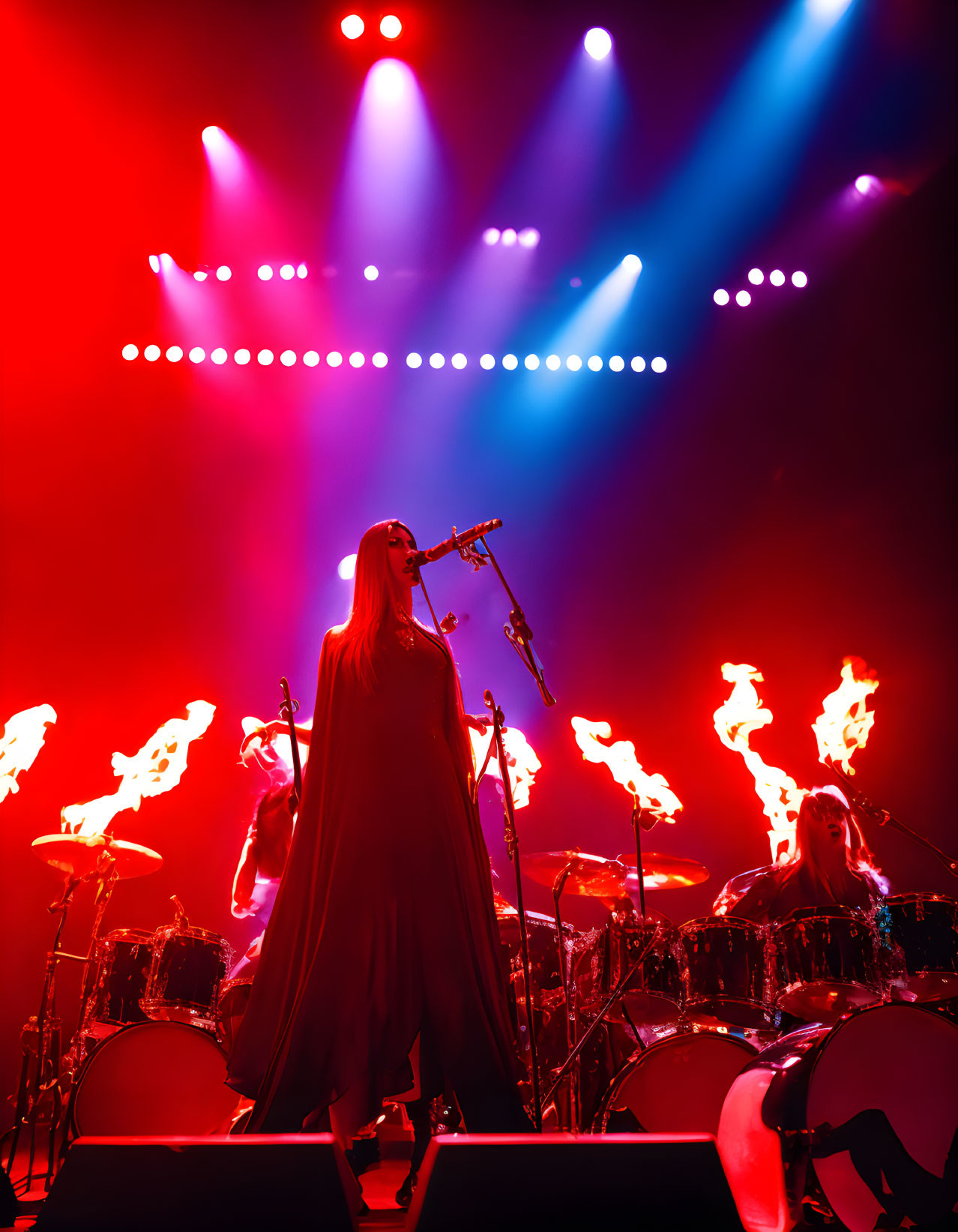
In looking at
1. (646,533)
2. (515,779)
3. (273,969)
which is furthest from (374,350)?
(273,969)

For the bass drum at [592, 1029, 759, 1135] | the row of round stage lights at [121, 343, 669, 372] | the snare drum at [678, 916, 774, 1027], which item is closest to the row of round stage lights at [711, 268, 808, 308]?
the row of round stage lights at [121, 343, 669, 372]

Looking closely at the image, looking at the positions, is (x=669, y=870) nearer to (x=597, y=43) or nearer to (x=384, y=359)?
(x=384, y=359)

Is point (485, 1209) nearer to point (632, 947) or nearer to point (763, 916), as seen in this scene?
point (632, 947)

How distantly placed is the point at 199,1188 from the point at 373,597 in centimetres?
207

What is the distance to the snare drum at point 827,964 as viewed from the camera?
4.16m

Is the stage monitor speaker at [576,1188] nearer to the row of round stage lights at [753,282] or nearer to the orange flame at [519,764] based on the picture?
the orange flame at [519,764]

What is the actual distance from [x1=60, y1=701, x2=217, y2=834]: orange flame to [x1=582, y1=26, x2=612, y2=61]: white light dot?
6.37 meters

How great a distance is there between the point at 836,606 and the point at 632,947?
181 inches

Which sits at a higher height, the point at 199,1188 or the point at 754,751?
the point at 754,751

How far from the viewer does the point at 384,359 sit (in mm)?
7828

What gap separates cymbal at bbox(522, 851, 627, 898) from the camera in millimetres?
4973

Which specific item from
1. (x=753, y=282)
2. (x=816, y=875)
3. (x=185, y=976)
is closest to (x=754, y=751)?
(x=816, y=875)

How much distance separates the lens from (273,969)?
2791 millimetres

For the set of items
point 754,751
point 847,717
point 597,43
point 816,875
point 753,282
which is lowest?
point 816,875
